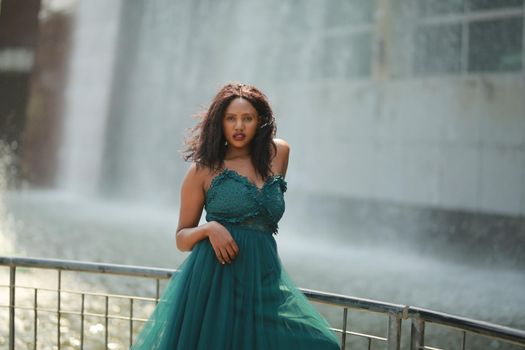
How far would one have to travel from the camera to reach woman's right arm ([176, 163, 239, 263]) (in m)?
2.57

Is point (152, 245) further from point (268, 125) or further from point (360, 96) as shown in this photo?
point (268, 125)

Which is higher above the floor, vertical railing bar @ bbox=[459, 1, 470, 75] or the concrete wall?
vertical railing bar @ bbox=[459, 1, 470, 75]

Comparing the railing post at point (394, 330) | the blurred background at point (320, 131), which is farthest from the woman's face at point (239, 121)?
the blurred background at point (320, 131)

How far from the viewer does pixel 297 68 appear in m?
13.6

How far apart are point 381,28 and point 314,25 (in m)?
1.72

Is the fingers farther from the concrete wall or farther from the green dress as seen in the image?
the concrete wall

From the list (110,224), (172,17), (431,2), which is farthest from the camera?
(172,17)

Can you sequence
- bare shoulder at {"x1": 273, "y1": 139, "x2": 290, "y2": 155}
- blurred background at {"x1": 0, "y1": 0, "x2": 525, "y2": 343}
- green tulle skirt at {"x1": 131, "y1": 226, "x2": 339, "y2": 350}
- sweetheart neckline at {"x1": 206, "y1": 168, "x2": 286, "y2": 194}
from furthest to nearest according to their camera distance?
blurred background at {"x1": 0, "y1": 0, "x2": 525, "y2": 343} → bare shoulder at {"x1": 273, "y1": 139, "x2": 290, "y2": 155} → sweetheart neckline at {"x1": 206, "y1": 168, "x2": 286, "y2": 194} → green tulle skirt at {"x1": 131, "y1": 226, "x2": 339, "y2": 350}

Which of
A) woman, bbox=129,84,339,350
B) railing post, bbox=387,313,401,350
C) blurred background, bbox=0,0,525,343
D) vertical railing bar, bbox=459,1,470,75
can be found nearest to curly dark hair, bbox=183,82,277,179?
woman, bbox=129,84,339,350

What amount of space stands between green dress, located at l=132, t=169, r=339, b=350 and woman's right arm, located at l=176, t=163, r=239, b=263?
44 mm

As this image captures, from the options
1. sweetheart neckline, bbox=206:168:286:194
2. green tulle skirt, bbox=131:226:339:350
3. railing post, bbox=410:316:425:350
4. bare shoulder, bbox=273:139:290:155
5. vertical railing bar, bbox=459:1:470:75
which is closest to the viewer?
green tulle skirt, bbox=131:226:339:350

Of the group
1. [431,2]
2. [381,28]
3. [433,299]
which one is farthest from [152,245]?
[431,2]

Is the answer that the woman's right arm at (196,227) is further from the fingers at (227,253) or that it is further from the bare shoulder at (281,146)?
the bare shoulder at (281,146)

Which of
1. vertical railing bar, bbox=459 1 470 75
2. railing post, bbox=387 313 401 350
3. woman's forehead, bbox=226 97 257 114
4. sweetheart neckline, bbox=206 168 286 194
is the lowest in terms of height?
railing post, bbox=387 313 401 350
